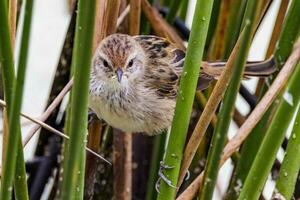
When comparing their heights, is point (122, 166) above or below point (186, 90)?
below

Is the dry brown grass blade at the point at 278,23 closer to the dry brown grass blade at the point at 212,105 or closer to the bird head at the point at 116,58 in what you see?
the bird head at the point at 116,58

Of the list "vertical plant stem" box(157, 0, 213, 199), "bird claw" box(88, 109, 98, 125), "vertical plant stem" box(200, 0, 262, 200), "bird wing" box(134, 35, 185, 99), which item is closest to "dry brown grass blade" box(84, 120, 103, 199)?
"bird claw" box(88, 109, 98, 125)

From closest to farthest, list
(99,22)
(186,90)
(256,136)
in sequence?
(186,90) < (99,22) < (256,136)

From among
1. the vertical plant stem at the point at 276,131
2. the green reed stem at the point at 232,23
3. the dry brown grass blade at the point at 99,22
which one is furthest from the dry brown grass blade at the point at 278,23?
the vertical plant stem at the point at 276,131

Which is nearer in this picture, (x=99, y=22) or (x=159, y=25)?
(x=99, y=22)

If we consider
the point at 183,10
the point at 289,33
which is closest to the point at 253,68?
the point at 289,33

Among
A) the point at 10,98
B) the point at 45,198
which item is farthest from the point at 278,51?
the point at 45,198

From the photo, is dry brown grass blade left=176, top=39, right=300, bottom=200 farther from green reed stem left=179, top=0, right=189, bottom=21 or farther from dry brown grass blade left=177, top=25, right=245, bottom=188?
→ green reed stem left=179, top=0, right=189, bottom=21

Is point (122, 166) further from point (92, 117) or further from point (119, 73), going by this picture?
point (119, 73)
